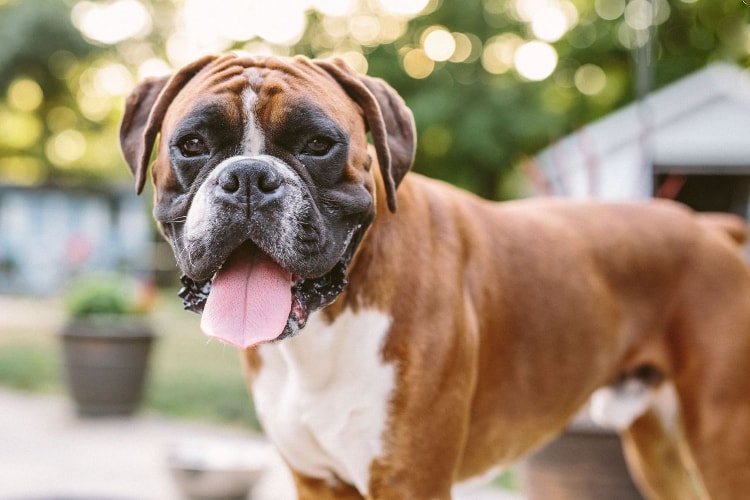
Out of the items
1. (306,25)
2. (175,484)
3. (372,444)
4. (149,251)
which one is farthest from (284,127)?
(149,251)

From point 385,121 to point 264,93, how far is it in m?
0.37

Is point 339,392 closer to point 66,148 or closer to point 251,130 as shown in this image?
point 251,130

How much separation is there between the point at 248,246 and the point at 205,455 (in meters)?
3.11

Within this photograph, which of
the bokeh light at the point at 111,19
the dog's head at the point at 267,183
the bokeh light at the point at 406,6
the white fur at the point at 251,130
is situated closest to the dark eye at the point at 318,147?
the dog's head at the point at 267,183

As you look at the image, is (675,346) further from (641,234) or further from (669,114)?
(669,114)

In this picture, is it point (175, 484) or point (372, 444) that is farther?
point (175, 484)

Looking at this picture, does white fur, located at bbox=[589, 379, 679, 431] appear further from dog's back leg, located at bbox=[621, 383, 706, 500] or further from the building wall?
the building wall

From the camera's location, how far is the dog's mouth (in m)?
2.08

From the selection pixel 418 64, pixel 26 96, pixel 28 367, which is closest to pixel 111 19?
pixel 26 96

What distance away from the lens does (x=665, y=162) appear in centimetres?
1523

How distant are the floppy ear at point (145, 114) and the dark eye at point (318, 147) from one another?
447mm

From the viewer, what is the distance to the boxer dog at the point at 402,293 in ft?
6.96

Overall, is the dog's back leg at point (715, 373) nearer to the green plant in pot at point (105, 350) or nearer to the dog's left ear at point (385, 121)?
the dog's left ear at point (385, 121)

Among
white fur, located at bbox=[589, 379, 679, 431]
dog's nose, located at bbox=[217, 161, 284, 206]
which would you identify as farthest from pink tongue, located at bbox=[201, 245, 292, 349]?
white fur, located at bbox=[589, 379, 679, 431]
